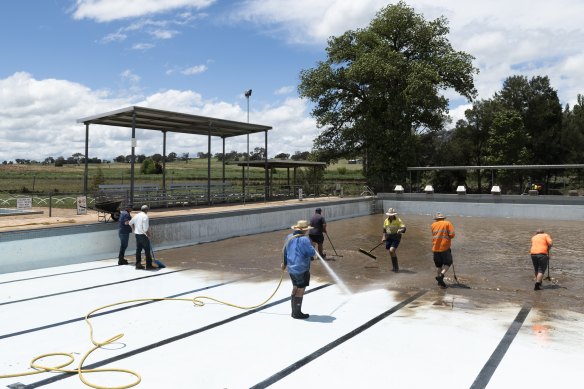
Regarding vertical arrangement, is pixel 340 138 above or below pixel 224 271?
above

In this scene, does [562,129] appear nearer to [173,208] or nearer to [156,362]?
[173,208]

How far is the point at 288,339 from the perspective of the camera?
744 centimetres

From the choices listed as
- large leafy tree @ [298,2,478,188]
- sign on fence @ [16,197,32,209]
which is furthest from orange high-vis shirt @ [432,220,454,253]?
large leafy tree @ [298,2,478,188]

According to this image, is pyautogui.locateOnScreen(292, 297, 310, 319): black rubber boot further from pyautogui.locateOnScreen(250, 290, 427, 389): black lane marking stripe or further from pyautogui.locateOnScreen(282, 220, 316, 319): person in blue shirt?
pyautogui.locateOnScreen(250, 290, 427, 389): black lane marking stripe

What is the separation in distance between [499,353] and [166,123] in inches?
853

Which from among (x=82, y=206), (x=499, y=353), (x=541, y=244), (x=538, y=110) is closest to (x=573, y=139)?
(x=538, y=110)

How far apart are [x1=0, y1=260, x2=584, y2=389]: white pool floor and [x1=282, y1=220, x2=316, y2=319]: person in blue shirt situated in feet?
1.12

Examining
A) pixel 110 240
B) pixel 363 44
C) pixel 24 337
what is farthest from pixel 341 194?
pixel 24 337

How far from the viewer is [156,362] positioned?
21.3ft

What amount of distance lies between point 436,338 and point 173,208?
19099 millimetres

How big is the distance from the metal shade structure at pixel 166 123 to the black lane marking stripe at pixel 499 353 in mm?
15319

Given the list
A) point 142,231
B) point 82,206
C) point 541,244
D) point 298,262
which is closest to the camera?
point 298,262

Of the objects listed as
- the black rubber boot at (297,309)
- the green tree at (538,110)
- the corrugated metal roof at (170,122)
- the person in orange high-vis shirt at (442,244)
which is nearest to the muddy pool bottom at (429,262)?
the person in orange high-vis shirt at (442,244)

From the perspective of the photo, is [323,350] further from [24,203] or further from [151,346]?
[24,203]
